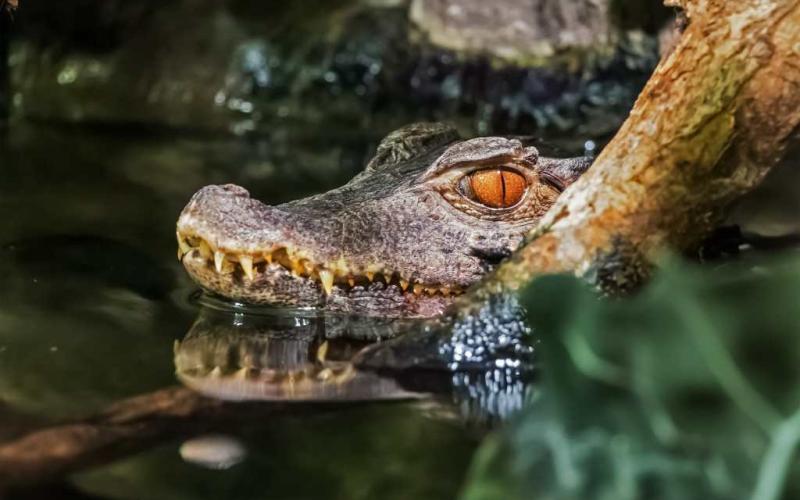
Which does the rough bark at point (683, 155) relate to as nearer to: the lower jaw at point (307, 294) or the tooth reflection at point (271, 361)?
the tooth reflection at point (271, 361)

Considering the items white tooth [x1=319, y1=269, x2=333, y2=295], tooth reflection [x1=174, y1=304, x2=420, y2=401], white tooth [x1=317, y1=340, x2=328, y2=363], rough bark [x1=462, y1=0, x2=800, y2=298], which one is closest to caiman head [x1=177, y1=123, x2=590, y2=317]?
white tooth [x1=319, y1=269, x2=333, y2=295]

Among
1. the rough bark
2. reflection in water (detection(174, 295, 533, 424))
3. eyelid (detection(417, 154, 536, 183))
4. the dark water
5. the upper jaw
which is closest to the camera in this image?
the dark water

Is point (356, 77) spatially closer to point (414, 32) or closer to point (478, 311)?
point (414, 32)

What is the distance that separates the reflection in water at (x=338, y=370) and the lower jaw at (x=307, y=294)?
0.43 feet

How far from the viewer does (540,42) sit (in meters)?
7.88

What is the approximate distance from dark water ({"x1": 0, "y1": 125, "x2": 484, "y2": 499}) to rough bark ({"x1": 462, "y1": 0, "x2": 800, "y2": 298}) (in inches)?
26.1

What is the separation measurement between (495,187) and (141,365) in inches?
59.9

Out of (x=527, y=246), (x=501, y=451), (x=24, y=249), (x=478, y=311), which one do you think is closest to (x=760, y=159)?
(x=527, y=246)

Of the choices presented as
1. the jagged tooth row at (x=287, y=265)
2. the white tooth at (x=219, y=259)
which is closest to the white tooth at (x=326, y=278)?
the jagged tooth row at (x=287, y=265)

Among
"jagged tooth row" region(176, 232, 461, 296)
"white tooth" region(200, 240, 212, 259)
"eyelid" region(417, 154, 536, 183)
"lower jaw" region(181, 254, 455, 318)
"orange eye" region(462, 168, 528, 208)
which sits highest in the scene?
"eyelid" region(417, 154, 536, 183)

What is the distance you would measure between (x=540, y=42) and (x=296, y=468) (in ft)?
18.8

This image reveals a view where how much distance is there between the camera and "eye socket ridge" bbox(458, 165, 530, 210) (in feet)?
13.6

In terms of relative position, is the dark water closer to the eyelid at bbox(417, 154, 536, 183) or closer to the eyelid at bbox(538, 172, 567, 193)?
the eyelid at bbox(417, 154, 536, 183)

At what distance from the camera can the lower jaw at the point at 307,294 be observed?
12.7 ft
